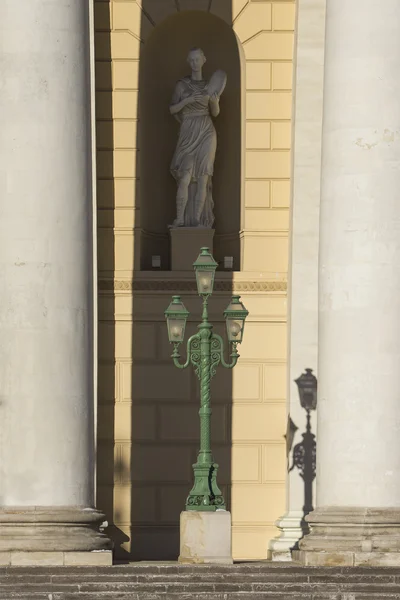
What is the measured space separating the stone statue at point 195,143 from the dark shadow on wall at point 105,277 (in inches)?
53.1

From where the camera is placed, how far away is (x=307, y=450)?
132 ft

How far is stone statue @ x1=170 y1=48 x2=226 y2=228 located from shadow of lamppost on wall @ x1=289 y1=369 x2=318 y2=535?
13.1ft

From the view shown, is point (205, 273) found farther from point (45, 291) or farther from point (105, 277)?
point (105, 277)

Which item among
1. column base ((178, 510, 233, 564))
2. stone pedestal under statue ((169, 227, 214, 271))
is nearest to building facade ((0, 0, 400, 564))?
stone pedestal under statue ((169, 227, 214, 271))

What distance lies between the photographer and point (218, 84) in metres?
41.7

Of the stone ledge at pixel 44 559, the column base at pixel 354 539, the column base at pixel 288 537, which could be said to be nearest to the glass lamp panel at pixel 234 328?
the column base at pixel 354 539

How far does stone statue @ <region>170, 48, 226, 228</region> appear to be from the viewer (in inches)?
1641

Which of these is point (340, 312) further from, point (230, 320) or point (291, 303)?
point (291, 303)

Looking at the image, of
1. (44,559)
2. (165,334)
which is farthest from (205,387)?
(165,334)

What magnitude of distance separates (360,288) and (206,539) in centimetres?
490

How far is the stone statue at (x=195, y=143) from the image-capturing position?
4169 centimetres

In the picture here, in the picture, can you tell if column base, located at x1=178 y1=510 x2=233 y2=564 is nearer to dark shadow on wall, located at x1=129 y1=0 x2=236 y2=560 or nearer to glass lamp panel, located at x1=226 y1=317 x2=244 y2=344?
glass lamp panel, located at x1=226 y1=317 x2=244 y2=344

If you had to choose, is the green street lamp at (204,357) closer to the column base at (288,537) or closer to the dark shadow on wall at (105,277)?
the column base at (288,537)

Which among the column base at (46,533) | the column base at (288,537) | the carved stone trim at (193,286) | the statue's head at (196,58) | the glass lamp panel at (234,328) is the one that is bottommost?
the column base at (288,537)
